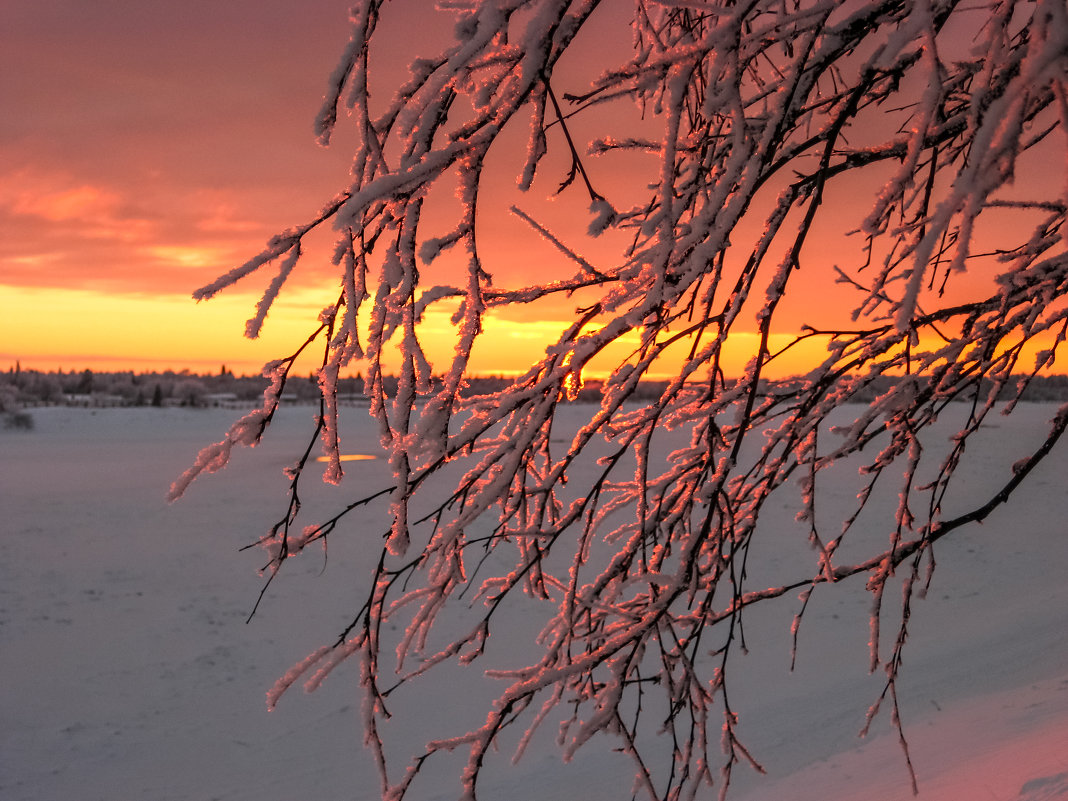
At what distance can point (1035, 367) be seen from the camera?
2205 millimetres

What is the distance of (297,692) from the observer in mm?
7285

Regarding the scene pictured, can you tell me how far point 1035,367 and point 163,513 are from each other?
12.8 m

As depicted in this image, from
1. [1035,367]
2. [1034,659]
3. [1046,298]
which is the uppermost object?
[1046,298]

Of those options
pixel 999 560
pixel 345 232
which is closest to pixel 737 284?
pixel 345 232

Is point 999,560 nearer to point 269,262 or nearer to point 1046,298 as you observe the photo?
point 1046,298

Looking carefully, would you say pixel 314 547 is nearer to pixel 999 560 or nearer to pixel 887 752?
pixel 887 752

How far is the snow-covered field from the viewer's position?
544 cm

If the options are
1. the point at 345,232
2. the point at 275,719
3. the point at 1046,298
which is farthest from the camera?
the point at 275,719

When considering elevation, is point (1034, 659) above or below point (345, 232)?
below

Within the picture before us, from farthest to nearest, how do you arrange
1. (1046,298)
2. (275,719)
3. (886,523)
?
1. (886,523)
2. (275,719)
3. (1046,298)

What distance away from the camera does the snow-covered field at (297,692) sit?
5438 mm

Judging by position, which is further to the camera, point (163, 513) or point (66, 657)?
point (163, 513)

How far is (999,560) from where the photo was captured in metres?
11.8

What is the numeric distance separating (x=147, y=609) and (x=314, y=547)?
3.46 meters
